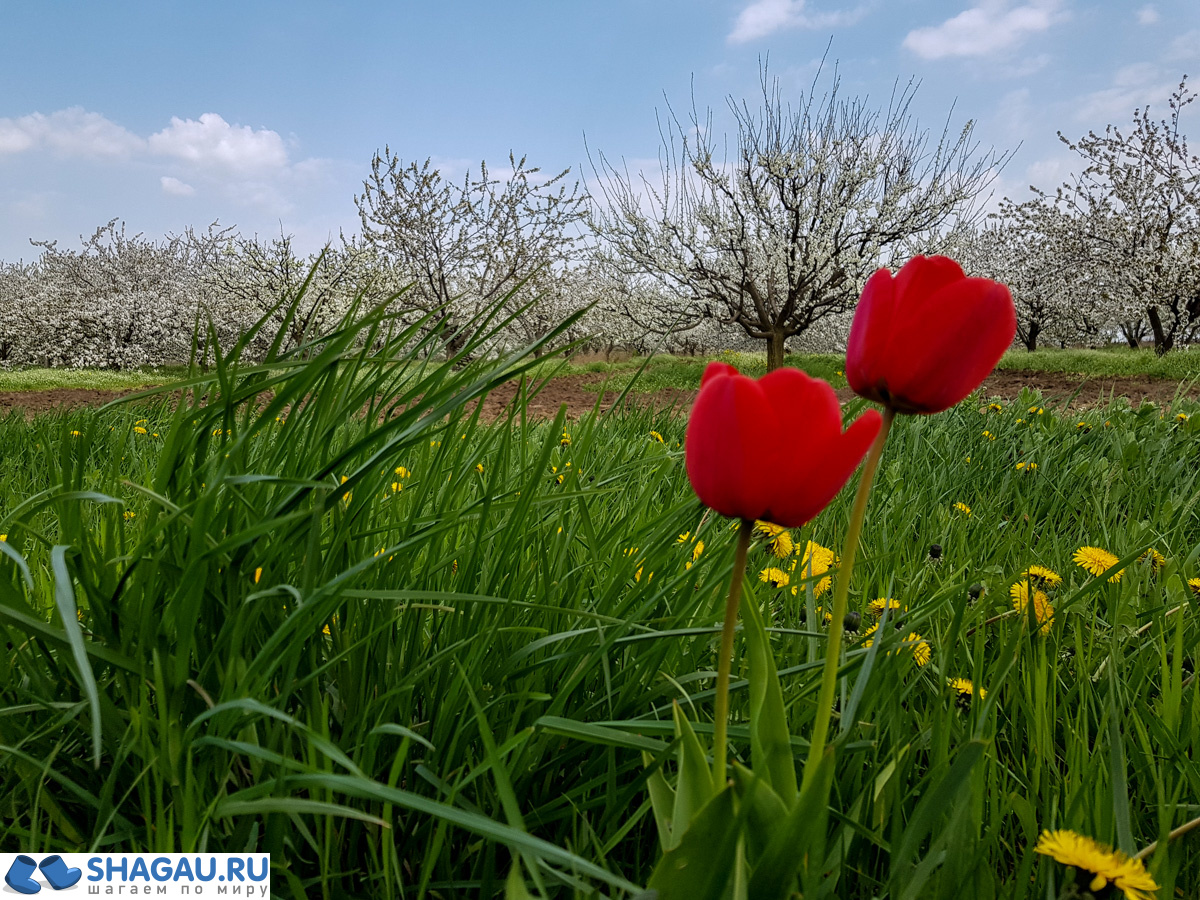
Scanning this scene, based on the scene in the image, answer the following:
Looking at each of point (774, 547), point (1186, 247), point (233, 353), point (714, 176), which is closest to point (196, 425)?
point (233, 353)

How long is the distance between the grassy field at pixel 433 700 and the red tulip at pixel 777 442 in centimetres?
22

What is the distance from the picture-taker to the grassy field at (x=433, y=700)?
57 centimetres

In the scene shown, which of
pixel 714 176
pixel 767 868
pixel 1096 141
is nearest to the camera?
pixel 767 868

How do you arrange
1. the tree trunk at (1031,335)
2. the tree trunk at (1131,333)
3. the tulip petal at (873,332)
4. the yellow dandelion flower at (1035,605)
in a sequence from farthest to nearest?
the tree trunk at (1131,333), the tree trunk at (1031,335), the yellow dandelion flower at (1035,605), the tulip petal at (873,332)

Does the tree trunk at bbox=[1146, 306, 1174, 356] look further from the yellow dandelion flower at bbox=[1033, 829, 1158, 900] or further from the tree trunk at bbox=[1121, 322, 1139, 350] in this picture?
the yellow dandelion flower at bbox=[1033, 829, 1158, 900]

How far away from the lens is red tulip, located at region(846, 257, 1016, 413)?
1.59ft

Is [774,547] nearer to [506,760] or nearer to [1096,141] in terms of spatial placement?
[506,760]

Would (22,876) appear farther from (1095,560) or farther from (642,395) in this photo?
(642,395)

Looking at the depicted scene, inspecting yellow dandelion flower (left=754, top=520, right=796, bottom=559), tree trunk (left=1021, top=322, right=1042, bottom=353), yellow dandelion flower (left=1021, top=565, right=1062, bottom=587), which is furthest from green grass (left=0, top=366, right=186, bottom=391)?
tree trunk (left=1021, top=322, right=1042, bottom=353)

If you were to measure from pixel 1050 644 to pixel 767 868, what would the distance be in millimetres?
917

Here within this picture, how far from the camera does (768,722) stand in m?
0.47

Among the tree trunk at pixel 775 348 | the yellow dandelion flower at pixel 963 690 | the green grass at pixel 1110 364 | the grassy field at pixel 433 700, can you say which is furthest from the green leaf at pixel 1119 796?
the green grass at pixel 1110 364

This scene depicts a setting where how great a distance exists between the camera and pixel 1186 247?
1337cm

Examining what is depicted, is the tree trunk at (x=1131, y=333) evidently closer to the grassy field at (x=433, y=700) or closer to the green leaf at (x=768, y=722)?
the grassy field at (x=433, y=700)
